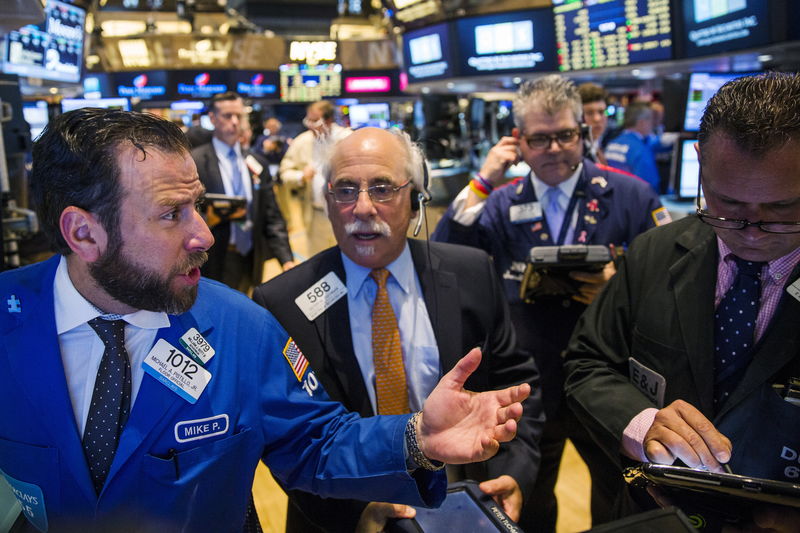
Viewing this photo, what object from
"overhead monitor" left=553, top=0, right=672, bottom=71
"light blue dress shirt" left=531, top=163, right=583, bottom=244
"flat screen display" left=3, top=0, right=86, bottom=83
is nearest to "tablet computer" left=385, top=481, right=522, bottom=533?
"light blue dress shirt" left=531, top=163, right=583, bottom=244

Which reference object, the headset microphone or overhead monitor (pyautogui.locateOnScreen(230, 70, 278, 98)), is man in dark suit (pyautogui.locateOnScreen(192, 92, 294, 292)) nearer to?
the headset microphone

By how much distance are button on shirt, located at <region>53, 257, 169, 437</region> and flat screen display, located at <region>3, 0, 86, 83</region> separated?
16.9 feet

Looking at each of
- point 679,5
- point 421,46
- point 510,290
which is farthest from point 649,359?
point 421,46

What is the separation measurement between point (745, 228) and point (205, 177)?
379 centimetres

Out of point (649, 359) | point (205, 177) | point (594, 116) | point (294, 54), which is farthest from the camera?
point (294, 54)

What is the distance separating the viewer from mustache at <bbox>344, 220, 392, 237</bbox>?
5.65 feet

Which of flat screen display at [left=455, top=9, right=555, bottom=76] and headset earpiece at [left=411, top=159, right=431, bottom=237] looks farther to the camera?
flat screen display at [left=455, top=9, right=555, bottom=76]

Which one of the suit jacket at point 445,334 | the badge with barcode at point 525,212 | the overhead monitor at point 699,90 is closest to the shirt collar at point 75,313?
the suit jacket at point 445,334

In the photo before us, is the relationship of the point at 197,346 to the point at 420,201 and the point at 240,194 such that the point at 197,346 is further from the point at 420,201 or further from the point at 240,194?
the point at 240,194

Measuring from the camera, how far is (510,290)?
2482 millimetres

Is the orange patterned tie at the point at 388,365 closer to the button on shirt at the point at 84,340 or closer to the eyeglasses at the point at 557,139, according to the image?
the button on shirt at the point at 84,340

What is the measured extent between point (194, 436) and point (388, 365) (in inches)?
22.6

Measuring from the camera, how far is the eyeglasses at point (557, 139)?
93.5 inches

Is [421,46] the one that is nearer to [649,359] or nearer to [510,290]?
[510,290]
